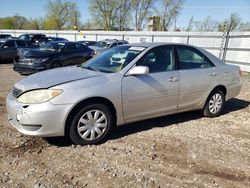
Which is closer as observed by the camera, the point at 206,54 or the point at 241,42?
the point at 206,54

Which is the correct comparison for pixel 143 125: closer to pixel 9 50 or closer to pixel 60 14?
pixel 9 50

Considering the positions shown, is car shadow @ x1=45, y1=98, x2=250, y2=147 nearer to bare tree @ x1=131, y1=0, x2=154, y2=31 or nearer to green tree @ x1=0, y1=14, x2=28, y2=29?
bare tree @ x1=131, y1=0, x2=154, y2=31

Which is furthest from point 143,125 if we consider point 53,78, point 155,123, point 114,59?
point 53,78

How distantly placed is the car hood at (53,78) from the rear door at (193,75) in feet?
5.27

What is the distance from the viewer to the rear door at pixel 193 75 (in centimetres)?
481

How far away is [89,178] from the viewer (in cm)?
315

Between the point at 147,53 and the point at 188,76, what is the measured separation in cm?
94

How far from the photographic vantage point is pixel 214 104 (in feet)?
18.1

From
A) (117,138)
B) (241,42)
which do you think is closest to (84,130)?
(117,138)

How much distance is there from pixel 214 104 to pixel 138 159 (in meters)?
2.62

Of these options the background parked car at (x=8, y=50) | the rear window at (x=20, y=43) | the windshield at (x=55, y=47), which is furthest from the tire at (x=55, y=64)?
the rear window at (x=20, y=43)

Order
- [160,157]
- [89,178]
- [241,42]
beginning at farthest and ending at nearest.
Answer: [241,42] → [160,157] → [89,178]

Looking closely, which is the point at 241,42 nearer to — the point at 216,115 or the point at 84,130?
the point at 216,115

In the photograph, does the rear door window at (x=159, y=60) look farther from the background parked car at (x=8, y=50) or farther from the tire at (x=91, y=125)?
the background parked car at (x=8, y=50)
